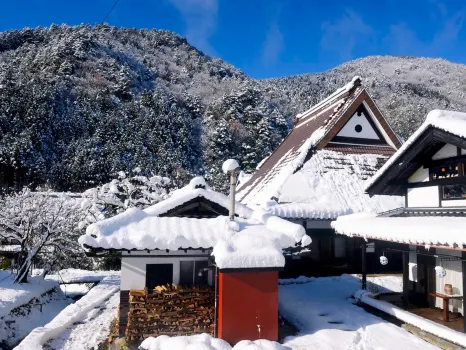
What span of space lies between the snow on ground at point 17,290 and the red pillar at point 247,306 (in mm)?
8857

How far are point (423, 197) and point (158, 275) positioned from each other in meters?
8.01

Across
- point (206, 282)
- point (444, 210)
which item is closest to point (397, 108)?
point (444, 210)

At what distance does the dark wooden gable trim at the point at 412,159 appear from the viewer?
845 centimetres

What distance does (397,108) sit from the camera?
48.9 meters

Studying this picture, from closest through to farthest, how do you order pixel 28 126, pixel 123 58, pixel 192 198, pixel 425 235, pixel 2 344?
pixel 425 235 < pixel 192 198 < pixel 2 344 < pixel 28 126 < pixel 123 58

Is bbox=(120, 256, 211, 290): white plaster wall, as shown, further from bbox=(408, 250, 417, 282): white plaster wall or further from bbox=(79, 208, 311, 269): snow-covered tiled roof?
bbox=(408, 250, 417, 282): white plaster wall

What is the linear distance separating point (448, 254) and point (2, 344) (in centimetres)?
1391

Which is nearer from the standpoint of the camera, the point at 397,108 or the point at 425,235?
the point at 425,235

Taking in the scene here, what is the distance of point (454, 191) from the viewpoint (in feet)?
29.7

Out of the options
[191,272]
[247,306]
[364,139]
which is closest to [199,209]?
[191,272]

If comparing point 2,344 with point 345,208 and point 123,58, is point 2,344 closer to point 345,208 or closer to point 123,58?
point 345,208

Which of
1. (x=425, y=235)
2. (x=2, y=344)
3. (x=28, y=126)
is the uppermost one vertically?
(x=28, y=126)

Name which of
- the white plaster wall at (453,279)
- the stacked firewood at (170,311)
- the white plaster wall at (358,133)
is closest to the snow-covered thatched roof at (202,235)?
the stacked firewood at (170,311)

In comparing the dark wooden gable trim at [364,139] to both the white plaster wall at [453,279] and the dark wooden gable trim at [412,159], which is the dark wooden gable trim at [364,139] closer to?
the dark wooden gable trim at [412,159]
